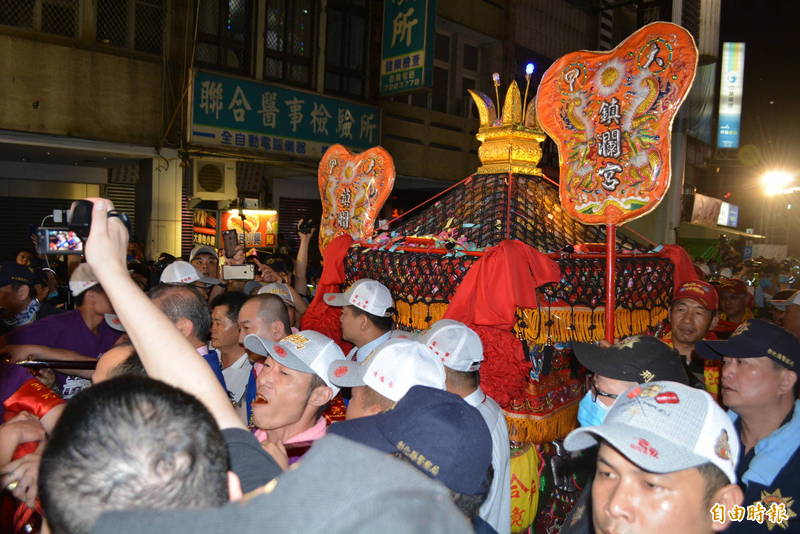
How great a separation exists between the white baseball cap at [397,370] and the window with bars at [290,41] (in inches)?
401

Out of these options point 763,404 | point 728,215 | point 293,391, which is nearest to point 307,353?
point 293,391

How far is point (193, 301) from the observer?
10.3ft

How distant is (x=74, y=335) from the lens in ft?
13.5

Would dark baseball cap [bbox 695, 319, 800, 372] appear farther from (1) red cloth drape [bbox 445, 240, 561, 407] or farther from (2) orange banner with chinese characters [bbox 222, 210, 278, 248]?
(2) orange banner with chinese characters [bbox 222, 210, 278, 248]

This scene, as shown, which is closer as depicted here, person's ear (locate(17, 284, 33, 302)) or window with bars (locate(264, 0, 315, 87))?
person's ear (locate(17, 284, 33, 302))

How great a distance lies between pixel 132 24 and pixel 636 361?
10324 millimetres

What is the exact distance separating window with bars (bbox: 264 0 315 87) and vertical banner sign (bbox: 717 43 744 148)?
1918cm

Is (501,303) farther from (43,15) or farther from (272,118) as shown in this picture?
(43,15)

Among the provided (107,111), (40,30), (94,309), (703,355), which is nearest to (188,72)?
(107,111)

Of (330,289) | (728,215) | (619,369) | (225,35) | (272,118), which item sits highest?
(225,35)

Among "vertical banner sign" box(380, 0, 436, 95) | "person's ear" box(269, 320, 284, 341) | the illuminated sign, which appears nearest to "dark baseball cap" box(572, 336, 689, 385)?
"person's ear" box(269, 320, 284, 341)

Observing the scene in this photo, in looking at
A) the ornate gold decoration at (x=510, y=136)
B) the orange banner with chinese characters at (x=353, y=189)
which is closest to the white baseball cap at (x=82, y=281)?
the orange banner with chinese characters at (x=353, y=189)

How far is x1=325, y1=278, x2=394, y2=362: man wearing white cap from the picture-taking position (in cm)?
410

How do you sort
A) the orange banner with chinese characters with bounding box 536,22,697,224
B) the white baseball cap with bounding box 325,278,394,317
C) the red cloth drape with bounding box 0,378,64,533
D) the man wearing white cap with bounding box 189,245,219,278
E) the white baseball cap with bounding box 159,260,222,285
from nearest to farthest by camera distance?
→ the red cloth drape with bounding box 0,378,64,533 → the orange banner with chinese characters with bounding box 536,22,697,224 → the white baseball cap with bounding box 325,278,394,317 → the white baseball cap with bounding box 159,260,222,285 → the man wearing white cap with bounding box 189,245,219,278
